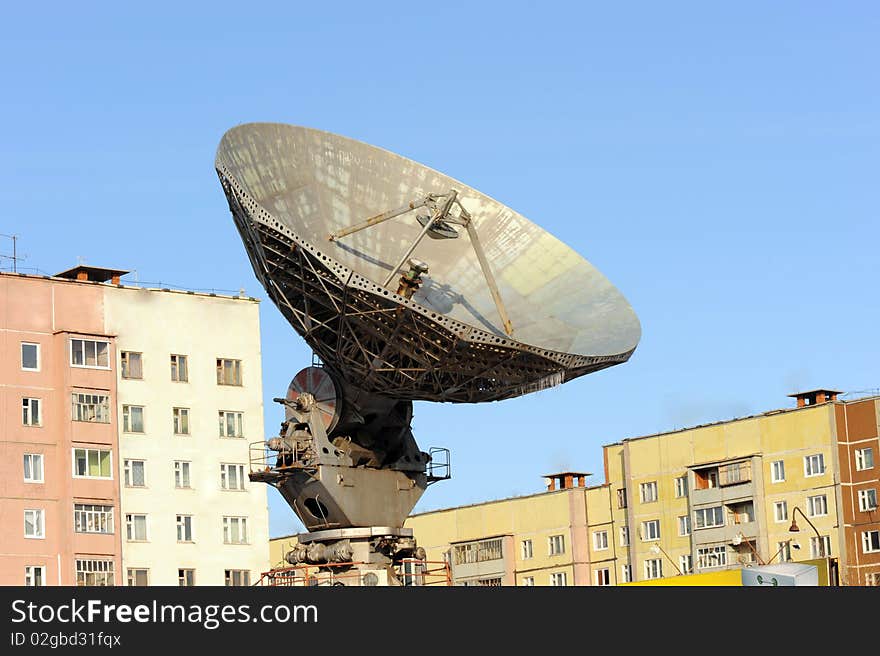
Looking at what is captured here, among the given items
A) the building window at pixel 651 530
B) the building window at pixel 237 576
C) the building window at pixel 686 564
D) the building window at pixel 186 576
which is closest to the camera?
the building window at pixel 186 576

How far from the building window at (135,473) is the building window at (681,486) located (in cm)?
4798

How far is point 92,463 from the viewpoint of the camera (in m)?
95.2

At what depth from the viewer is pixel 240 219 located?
52438 millimetres

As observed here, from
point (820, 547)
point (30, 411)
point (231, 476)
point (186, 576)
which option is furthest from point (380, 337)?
point (820, 547)

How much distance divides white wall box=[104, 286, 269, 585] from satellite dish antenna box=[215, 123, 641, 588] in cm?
4205

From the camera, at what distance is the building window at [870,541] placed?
120500 mm

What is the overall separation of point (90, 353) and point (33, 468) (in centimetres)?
Result: 709

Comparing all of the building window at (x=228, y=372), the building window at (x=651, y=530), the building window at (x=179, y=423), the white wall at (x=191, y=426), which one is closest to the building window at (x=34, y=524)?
the white wall at (x=191, y=426)

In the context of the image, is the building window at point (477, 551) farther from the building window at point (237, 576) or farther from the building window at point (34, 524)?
the building window at point (34, 524)

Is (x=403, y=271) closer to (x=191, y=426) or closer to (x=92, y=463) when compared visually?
(x=92, y=463)

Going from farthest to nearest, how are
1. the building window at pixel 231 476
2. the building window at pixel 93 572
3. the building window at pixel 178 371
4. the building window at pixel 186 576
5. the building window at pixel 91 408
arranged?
the building window at pixel 178 371, the building window at pixel 231 476, the building window at pixel 91 408, the building window at pixel 186 576, the building window at pixel 93 572

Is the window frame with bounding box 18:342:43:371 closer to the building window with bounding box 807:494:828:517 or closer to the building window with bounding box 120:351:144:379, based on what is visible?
the building window with bounding box 120:351:144:379

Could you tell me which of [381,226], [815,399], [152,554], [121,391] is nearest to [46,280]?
[121,391]

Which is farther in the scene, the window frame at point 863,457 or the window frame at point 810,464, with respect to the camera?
the window frame at point 810,464
